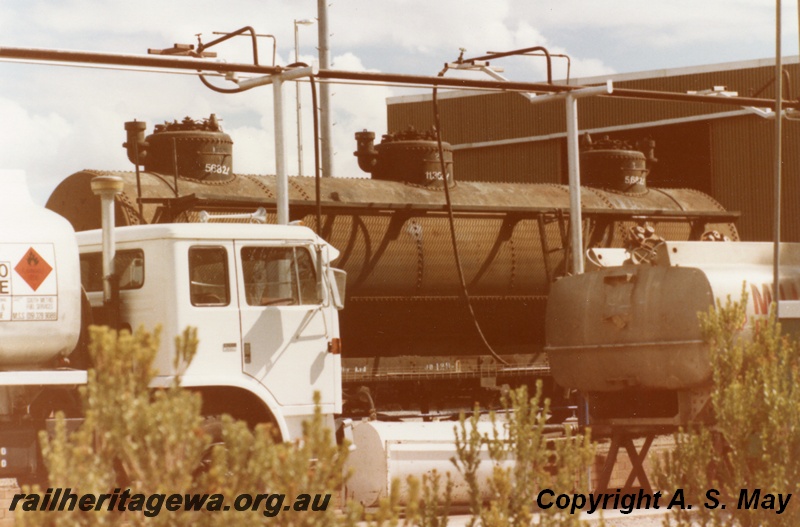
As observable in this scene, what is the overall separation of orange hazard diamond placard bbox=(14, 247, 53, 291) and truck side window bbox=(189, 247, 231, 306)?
1.42 metres

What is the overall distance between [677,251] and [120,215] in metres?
6.68

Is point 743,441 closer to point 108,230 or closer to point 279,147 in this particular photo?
point 108,230

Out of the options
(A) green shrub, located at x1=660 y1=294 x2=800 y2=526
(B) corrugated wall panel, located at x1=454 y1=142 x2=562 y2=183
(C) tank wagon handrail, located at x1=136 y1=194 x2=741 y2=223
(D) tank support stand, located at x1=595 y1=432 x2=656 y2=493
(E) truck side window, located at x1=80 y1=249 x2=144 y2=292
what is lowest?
(D) tank support stand, located at x1=595 y1=432 x2=656 y2=493

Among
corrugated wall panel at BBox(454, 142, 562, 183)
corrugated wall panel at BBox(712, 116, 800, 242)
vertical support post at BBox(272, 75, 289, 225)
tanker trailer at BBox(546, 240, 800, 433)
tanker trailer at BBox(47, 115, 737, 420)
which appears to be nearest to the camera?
tanker trailer at BBox(546, 240, 800, 433)

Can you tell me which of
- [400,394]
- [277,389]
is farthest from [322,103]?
[277,389]

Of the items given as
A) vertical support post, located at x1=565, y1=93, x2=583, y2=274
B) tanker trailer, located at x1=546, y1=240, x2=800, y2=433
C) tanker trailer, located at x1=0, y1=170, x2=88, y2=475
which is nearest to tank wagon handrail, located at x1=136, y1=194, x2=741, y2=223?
vertical support post, located at x1=565, y1=93, x2=583, y2=274

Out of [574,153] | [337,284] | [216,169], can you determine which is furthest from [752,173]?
[337,284]

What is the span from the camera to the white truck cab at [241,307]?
11289 mm

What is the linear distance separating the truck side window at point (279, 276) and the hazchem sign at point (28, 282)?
1930mm

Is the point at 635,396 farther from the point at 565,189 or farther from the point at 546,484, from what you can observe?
the point at 546,484

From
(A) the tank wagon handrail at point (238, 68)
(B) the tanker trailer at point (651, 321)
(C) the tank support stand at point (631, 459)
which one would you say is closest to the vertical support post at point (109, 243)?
(A) the tank wagon handrail at point (238, 68)

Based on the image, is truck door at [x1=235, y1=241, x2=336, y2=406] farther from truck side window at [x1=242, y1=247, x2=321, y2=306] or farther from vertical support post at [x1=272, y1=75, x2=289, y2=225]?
vertical support post at [x1=272, y1=75, x2=289, y2=225]

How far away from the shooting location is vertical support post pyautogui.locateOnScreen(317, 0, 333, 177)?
27.3 metres

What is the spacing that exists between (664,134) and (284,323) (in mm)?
28394
